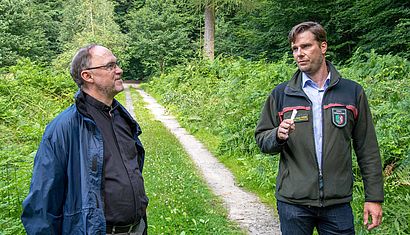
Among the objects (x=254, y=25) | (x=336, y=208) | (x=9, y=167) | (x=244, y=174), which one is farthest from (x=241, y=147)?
(x=254, y=25)

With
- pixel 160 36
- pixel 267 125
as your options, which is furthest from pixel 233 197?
pixel 160 36

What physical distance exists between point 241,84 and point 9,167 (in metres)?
9.16

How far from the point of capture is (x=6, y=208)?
5.06 meters

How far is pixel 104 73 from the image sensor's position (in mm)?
3090

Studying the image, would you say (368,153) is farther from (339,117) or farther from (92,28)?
(92,28)

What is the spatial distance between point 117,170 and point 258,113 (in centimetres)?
750

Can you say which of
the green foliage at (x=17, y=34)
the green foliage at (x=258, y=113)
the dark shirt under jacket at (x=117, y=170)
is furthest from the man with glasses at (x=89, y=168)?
the green foliage at (x=17, y=34)

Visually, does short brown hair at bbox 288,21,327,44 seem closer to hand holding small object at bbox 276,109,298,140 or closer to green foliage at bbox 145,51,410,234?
hand holding small object at bbox 276,109,298,140

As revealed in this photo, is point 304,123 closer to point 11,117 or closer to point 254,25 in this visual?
point 11,117

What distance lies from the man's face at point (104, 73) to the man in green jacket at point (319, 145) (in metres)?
1.07

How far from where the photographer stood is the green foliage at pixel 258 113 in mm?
5207

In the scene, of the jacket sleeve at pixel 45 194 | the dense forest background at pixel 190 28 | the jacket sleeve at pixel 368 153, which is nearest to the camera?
the jacket sleeve at pixel 45 194

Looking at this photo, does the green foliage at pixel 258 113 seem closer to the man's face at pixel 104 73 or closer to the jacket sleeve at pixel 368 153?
the jacket sleeve at pixel 368 153

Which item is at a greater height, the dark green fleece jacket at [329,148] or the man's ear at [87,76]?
the man's ear at [87,76]
